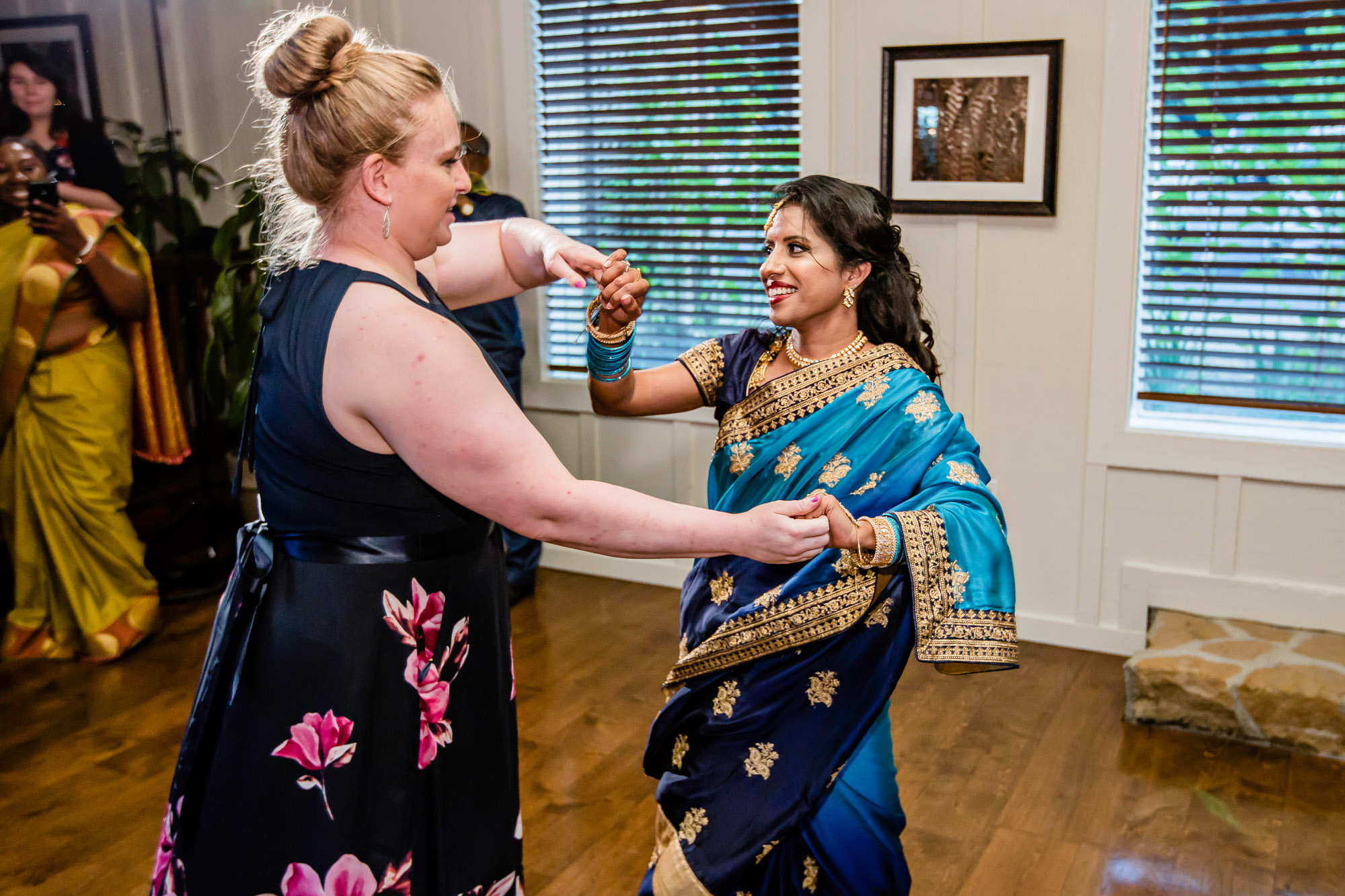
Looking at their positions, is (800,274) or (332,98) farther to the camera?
(800,274)

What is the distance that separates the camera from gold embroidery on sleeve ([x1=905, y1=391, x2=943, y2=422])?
2.04 metres

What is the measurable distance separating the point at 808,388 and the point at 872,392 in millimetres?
119

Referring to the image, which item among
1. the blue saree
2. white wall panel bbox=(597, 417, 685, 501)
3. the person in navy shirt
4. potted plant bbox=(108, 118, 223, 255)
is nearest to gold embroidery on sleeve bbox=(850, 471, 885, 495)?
the blue saree

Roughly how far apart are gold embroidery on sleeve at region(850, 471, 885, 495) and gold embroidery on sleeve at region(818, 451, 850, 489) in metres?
0.03

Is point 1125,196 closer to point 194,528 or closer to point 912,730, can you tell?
point 912,730

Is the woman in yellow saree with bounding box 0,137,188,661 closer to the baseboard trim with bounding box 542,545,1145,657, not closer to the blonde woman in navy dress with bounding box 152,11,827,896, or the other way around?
the baseboard trim with bounding box 542,545,1145,657

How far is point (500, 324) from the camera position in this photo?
4.03 metres

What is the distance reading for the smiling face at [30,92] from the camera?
151 inches

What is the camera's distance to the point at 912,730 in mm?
3219

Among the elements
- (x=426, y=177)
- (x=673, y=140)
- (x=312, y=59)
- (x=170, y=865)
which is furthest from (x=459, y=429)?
(x=673, y=140)

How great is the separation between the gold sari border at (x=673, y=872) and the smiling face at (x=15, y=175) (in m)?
3.03

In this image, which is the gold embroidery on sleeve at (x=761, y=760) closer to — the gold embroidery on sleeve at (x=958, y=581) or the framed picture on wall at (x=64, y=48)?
the gold embroidery on sleeve at (x=958, y=581)

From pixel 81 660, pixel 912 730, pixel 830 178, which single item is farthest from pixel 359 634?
pixel 81 660

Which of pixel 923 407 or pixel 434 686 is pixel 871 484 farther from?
pixel 434 686
